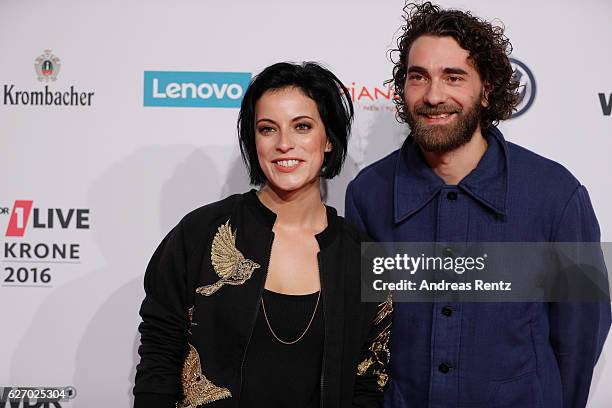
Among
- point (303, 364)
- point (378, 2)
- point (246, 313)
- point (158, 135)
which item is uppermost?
point (378, 2)

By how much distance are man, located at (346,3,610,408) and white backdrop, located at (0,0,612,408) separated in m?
0.50

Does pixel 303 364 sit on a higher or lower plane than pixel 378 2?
lower

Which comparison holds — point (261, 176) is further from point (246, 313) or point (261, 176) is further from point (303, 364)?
point (303, 364)

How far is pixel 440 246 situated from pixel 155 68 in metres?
1.25

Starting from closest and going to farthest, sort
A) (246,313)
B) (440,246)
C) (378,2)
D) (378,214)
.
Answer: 1. (246,313)
2. (440,246)
3. (378,214)
4. (378,2)

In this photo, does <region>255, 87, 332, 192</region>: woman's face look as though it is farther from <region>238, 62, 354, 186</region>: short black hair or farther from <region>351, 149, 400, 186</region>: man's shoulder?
<region>351, 149, 400, 186</region>: man's shoulder

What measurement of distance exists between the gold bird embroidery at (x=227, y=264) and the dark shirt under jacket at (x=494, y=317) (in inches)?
16.9

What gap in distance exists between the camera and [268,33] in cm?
229

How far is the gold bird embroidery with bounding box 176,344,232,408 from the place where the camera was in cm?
160

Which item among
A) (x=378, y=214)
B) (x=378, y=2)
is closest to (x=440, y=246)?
(x=378, y=214)

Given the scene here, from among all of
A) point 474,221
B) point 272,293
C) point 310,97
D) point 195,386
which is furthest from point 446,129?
point 195,386

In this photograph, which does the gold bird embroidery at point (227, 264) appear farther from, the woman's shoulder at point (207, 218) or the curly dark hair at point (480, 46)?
the curly dark hair at point (480, 46)

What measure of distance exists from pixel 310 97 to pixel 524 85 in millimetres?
945

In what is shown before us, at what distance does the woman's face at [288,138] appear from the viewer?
1.66 metres
